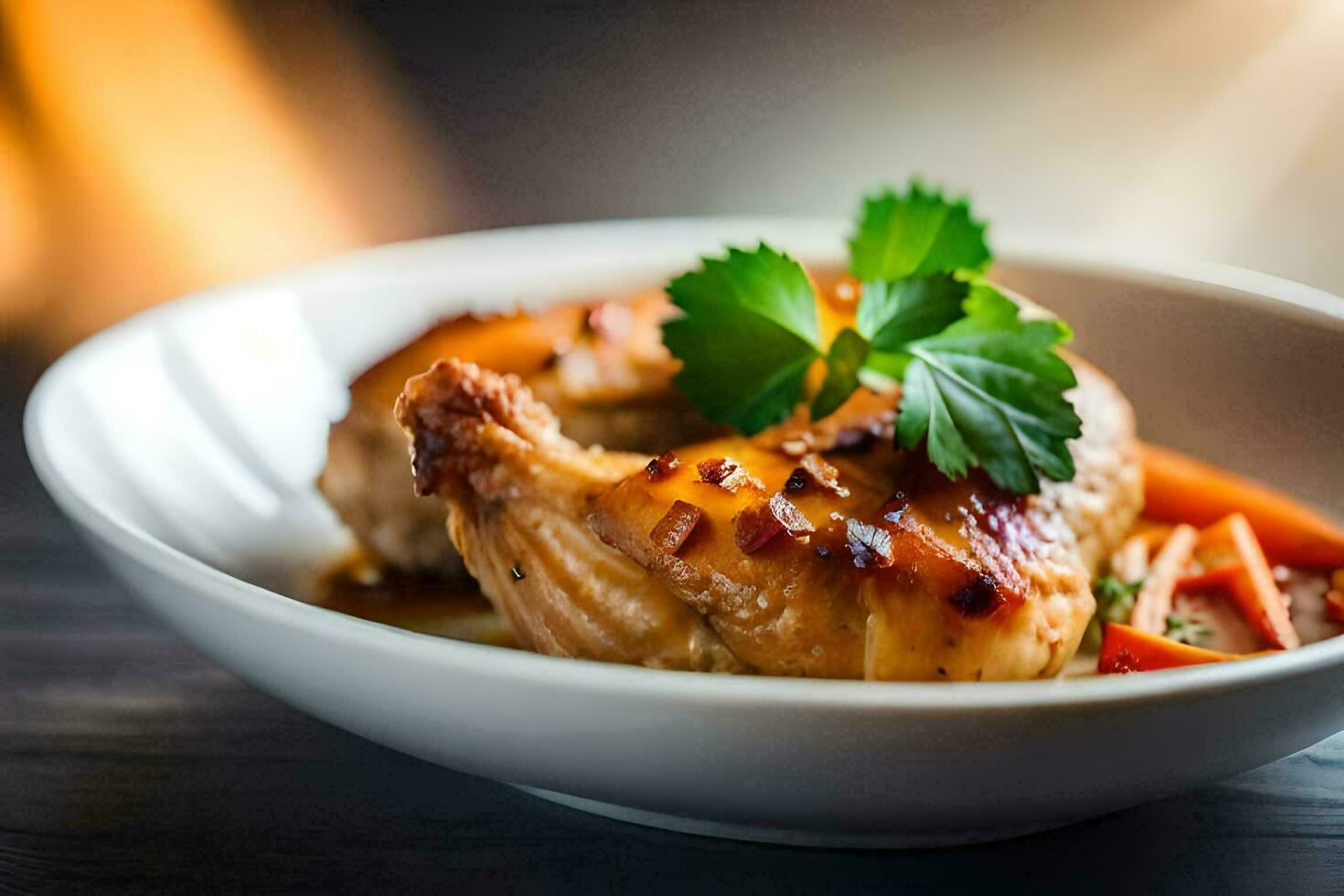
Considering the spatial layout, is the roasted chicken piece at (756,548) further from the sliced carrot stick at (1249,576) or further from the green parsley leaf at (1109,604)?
the sliced carrot stick at (1249,576)

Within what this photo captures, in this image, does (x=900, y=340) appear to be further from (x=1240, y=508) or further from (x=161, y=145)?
(x=161, y=145)

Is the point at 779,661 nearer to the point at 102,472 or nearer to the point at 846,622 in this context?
the point at 846,622

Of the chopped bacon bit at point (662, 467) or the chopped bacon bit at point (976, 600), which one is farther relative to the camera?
the chopped bacon bit at point (662, 467)

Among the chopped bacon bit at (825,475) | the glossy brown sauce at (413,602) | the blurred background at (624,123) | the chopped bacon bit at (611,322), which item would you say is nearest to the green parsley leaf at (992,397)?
the chopped bacon bit at (825,475)

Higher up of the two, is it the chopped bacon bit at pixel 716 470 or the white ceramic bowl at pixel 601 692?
the chopped bacon bit at pixel 716 470

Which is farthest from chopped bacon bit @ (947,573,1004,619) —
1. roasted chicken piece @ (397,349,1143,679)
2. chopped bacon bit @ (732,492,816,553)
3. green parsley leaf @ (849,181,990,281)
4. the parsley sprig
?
green parsley leaf @ (849,181,990,281)

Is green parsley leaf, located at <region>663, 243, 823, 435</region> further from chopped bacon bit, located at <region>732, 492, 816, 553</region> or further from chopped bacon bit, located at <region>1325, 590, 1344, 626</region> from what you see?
chopped bacon bit, located at <region>1325, 590, 1344, 626</region>

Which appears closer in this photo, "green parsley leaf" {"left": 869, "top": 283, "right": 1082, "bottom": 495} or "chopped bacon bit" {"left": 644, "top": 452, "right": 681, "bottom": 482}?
"chopped bacon bit" {"left": 644, "top": 452, "right": 681, "bottom": 482}
